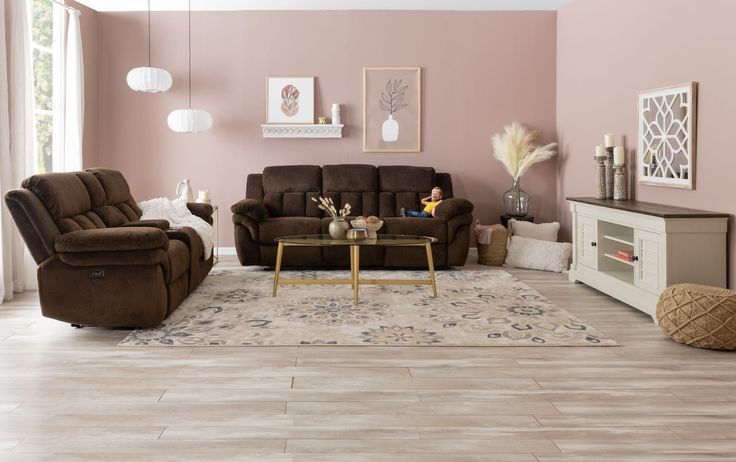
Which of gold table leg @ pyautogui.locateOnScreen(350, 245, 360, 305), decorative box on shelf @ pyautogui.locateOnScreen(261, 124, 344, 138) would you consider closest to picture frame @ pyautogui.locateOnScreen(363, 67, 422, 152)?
decorative box on shelf @ pyautogui.locateOnScreen(261, 124, 344, 138)

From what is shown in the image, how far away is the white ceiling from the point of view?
7.37m

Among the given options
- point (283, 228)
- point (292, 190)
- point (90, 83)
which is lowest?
point (283, 228)

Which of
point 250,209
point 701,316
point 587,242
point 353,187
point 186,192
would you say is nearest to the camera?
point 701,316

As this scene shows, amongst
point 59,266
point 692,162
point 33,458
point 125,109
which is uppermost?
point 125,109

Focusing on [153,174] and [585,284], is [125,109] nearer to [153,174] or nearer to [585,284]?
[153,174]

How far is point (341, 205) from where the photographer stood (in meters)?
7.35

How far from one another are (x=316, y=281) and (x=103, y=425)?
111 inches

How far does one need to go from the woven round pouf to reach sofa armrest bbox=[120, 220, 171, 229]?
3414 millimetres

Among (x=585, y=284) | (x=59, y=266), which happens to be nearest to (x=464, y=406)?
(x=59, y=266)

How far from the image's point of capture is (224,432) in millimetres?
2742

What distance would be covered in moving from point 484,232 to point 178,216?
297 centimetres

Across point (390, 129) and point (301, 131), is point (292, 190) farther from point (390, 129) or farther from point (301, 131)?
point (390, 129)

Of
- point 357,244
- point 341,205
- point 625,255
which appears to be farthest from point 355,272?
point 341,205

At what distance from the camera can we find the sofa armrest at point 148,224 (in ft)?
17.1
